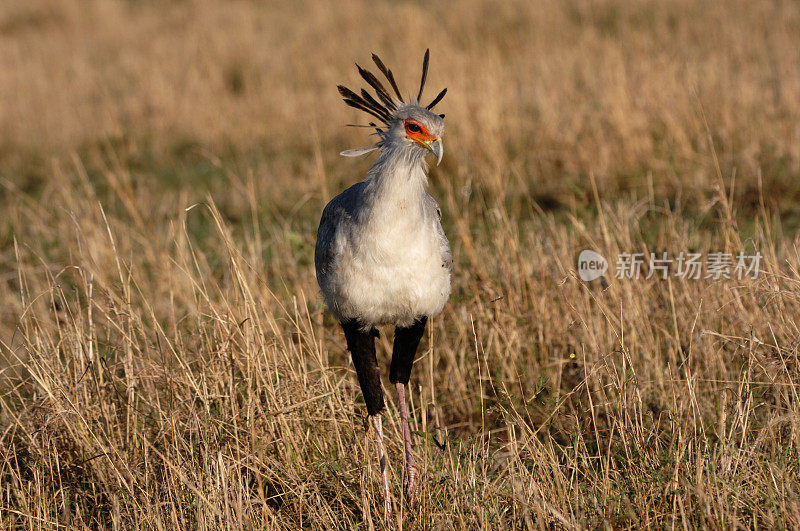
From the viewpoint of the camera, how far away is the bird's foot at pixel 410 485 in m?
2.64

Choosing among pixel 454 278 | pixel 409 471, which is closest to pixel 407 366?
pixel 409 471

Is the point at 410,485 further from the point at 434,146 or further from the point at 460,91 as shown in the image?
the point at 460,91

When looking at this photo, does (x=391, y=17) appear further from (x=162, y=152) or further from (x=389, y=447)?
(x=389, y=447)

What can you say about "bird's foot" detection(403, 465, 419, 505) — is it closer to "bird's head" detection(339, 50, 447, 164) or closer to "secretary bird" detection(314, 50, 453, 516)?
"secretary bird" detection(314, 50, 453, 516)

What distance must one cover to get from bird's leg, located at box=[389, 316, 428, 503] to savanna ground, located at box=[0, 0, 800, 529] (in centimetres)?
8

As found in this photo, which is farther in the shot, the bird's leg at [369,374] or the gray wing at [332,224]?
the bird's leg at [369,374]

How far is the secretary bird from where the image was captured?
2.34m

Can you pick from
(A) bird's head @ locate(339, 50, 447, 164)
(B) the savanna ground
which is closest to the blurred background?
(B) the savanna ground

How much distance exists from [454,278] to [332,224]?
1931mm

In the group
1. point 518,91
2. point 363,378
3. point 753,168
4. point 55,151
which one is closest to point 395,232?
point 363,378

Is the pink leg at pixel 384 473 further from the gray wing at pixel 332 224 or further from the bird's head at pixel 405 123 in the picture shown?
the bird's head at pixel 405 123

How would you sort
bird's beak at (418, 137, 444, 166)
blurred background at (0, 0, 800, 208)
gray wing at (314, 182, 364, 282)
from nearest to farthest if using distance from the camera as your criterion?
bird's beak at (418, 137, 444, 166) < gray wing at (314, 182, 364, 282) < blurred background at (0, 0, 800, 208)

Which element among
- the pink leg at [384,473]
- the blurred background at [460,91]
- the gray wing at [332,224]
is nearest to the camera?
the gray wing at [332,224]

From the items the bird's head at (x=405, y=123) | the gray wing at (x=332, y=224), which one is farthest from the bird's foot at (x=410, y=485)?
the bird's head at (x=405, y=123)
